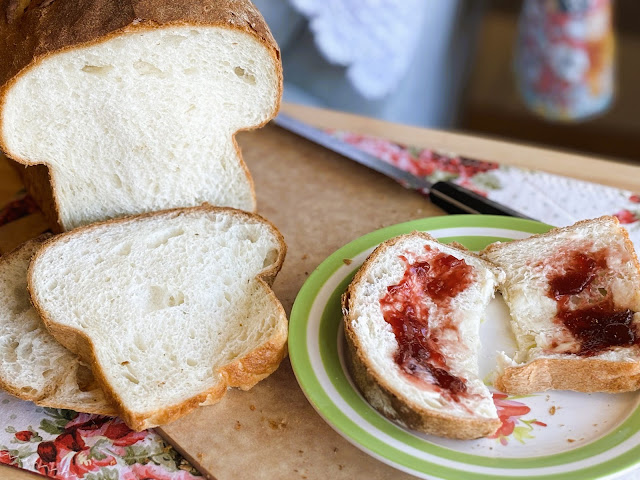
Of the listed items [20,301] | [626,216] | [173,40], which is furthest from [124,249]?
[626,216]

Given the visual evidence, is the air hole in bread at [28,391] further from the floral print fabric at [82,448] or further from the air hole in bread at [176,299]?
the air hole in bread at [176,299]

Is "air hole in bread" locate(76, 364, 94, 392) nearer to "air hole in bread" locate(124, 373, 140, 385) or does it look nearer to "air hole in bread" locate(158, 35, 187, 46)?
"air hole in bread" locate(124, 373, 140, 385)

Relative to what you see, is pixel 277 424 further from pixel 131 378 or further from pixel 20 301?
pixel 20 301

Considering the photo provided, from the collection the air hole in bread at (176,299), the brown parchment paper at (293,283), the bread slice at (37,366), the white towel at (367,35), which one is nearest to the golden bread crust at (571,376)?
the brown parchment paper at (293,283)

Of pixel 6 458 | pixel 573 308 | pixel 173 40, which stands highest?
pixel 173 40

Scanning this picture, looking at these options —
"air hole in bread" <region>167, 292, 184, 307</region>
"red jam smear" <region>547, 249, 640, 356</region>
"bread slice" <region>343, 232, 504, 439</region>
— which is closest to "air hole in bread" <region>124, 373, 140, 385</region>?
"air hole in bread" <region>167, 292, 184, 307</region>
